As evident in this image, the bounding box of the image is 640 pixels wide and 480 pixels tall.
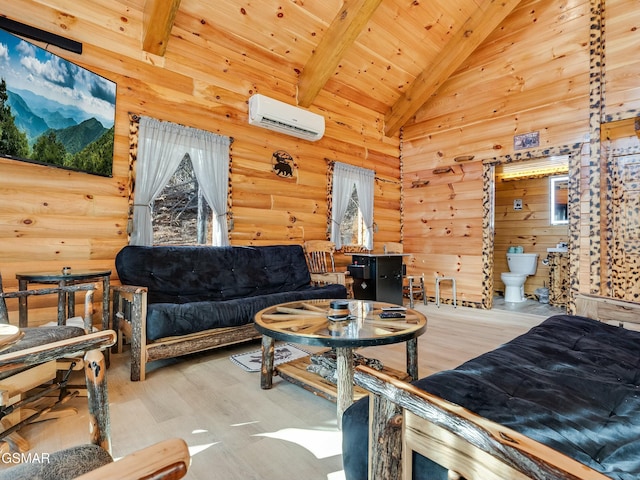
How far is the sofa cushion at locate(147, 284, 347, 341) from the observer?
2.32 meters

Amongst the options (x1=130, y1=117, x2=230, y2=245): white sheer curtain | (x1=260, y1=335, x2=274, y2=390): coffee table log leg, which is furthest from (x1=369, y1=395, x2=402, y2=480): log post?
(x1=130, y1=117, x2=230, y2=245): white sheer curtain

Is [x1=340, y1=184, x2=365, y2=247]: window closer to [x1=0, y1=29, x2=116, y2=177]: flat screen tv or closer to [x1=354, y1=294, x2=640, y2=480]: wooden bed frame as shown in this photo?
Answer: [x1=0, y1=29, x2=116, y2=177]: flat screen tv

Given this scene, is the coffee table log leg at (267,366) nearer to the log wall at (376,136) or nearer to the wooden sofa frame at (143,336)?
the wooden sofa frame at (143,336)

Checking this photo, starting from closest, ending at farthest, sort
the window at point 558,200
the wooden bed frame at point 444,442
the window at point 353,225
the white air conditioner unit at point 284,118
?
the wooden bed frame at point 444,442
the white air conditioner unit at point 284,118
the window at point 353,225
the window at point 558,200

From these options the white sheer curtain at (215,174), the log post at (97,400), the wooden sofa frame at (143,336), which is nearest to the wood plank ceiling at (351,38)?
the white sheer curtain at (215,174)

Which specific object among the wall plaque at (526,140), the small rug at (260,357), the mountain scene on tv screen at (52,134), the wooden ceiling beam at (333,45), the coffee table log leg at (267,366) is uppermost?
the wooden ceiling beam at (333,45)

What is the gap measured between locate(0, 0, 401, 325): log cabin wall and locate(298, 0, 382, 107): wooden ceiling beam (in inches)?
8.5

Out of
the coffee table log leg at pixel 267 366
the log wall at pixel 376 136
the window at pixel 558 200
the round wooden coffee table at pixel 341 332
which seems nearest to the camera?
the round wooden coffee table at pixel 341 332

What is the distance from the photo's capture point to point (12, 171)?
8.32ft

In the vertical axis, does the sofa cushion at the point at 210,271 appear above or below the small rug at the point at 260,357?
above

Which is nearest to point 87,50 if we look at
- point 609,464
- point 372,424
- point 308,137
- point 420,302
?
point 308,137

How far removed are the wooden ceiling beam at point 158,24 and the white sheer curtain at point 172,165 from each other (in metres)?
0.68

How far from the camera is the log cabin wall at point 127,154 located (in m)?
2.62

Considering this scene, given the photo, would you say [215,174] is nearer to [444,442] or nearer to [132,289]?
[132,289]
